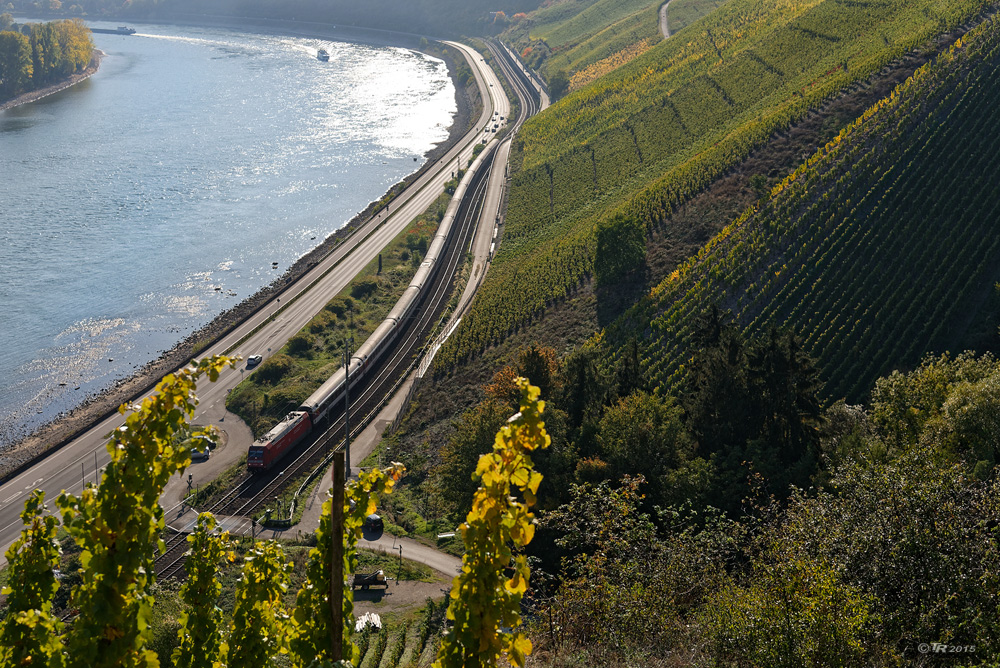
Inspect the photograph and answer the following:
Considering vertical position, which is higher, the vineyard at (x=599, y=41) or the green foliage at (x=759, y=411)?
the vineyard at (x=599, y=41)

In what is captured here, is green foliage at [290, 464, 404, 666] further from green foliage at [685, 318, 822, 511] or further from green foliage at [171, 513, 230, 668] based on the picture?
green foliage at [685, 318, 822, 511]

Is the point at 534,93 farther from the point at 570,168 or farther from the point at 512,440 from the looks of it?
the point at 512,440

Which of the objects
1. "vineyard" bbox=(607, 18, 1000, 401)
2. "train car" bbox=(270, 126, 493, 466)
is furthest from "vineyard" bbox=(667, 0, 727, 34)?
"vineyard" bbox=(607, 18, 1000, 401)

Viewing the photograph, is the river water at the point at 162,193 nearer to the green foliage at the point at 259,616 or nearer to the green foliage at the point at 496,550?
the green foliage at the point at 259,616

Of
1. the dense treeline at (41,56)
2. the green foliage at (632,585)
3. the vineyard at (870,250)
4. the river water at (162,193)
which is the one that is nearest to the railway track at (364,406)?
the green foliage at (632,585)

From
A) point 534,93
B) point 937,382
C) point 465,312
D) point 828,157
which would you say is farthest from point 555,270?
point 534,93

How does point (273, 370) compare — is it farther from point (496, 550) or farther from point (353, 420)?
point (496, 550)
